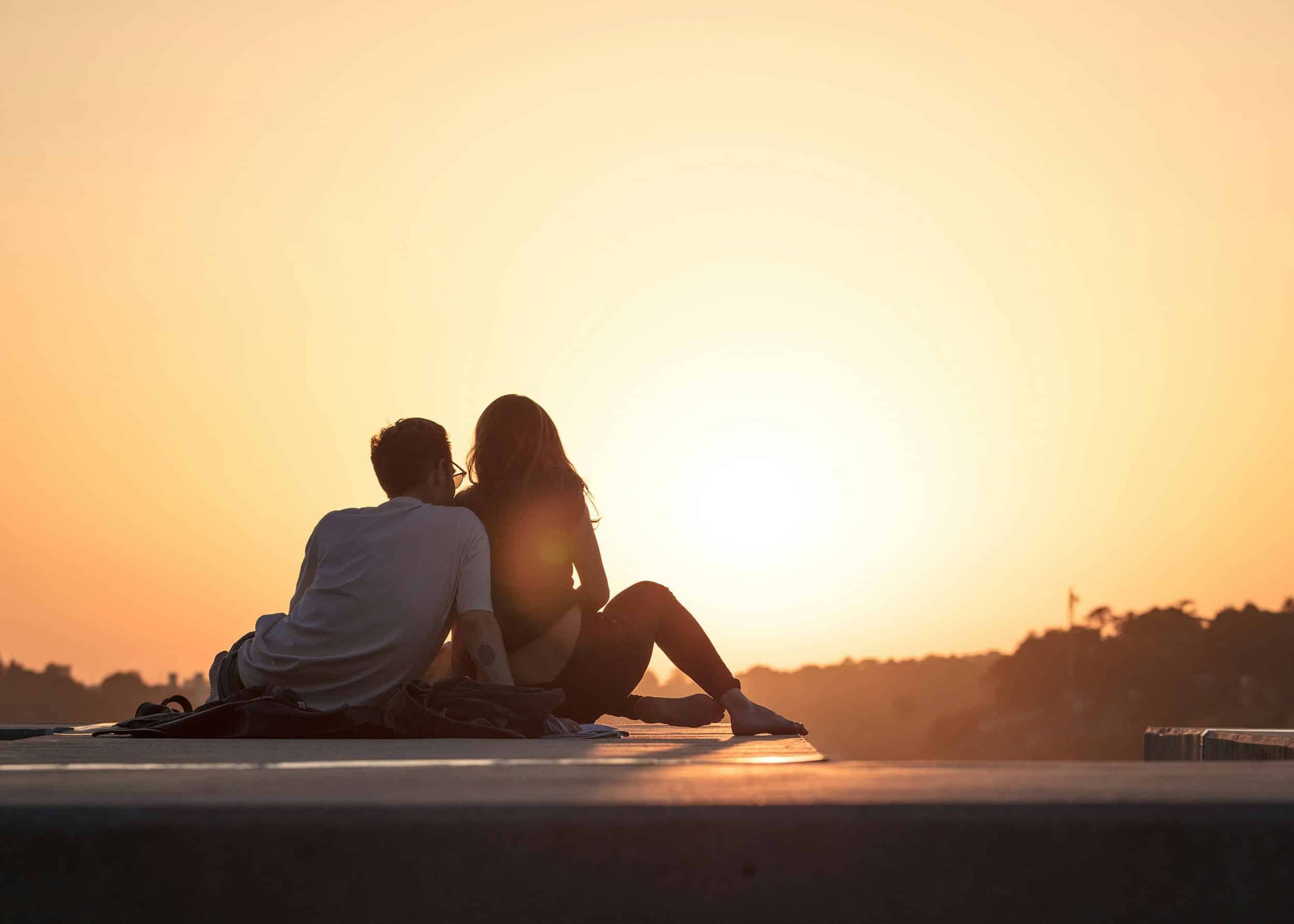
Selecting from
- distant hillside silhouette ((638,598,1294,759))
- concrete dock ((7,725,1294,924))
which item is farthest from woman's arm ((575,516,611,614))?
distant hillside silhouette ((638,598,1294,759))

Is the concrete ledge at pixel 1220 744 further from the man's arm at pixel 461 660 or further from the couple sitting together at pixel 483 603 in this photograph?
the man's arm at pixel 461 660

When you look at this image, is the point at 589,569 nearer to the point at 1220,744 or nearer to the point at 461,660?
the point at 461,660

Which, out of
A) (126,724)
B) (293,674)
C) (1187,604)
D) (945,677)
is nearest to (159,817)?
(293,674)

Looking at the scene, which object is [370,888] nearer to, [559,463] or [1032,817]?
[1032,817]

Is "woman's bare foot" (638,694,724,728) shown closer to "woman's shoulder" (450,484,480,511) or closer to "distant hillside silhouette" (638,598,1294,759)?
Result: "woman's shoulder" (450,484,480,511)

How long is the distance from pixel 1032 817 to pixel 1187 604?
3511 inches

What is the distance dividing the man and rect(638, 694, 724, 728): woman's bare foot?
944 mm

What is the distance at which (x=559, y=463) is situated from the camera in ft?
20.7

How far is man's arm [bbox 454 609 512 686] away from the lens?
219 inches

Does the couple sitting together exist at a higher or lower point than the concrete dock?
higher

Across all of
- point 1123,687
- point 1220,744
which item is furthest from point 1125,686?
point 1220,744

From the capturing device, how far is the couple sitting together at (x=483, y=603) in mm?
5543

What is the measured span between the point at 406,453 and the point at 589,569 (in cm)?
99

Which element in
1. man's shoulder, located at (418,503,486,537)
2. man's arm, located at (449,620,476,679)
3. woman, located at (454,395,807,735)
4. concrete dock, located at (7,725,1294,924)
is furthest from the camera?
woman, located at (454,395,807,735)
